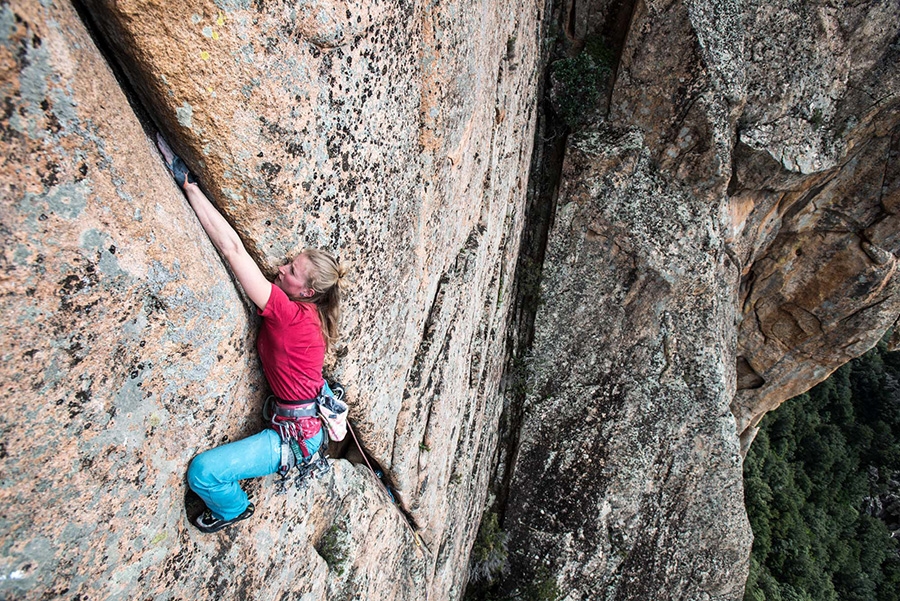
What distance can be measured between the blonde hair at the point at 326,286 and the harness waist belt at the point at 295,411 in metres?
0.62

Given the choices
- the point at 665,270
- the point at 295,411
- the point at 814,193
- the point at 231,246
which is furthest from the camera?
the point at 814,193

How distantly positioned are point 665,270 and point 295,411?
8.78 meters

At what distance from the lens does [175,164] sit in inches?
128

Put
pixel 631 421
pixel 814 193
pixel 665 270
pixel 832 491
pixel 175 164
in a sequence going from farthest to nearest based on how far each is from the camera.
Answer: pixel 832 491 < pixel 814 193 < pixel 631 421 < pixel 665 270 < pixel 175 164

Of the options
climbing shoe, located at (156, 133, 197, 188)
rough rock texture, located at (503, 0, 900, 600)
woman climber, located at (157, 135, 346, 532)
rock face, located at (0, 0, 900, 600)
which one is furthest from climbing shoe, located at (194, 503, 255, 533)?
rough rock texture, located at (503, 0, 900, 600)

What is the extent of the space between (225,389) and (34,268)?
1629 millimetres

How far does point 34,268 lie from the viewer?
7.72ft

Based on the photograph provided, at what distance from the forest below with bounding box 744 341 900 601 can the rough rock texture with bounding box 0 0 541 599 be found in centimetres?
2395

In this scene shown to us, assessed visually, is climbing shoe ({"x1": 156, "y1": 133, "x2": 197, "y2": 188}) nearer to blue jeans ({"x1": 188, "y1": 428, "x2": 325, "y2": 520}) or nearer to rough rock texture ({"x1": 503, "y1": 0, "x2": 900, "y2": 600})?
blue jeans ({"x1": 188, "y1": 428, "x2": 325, "y2": 520})

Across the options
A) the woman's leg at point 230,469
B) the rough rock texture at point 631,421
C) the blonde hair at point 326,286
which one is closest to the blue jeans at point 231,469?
the woman's leg at point 230,469

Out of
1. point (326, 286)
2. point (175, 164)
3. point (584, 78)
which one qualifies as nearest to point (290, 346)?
point (326, 286)

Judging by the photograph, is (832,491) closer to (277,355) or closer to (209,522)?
(277,355)

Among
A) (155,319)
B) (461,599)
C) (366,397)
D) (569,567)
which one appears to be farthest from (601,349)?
(155,319)

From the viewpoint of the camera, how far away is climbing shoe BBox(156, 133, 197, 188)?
3.15 meters
